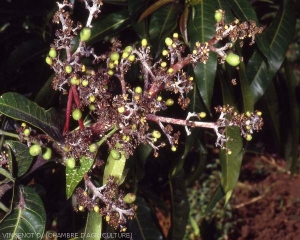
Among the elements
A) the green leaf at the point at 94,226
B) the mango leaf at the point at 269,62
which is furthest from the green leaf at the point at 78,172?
the mango leaf at the point at 269,62

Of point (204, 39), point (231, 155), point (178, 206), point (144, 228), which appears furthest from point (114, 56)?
point (178, 206)

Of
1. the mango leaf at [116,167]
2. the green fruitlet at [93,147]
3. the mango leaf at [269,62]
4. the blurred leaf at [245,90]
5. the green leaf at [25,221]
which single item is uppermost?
the mango leaf at [269,62]

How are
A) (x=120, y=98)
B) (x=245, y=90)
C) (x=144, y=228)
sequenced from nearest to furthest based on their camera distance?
(x=120, y=98) → (x=245, y=90) → (x=144, y=228)

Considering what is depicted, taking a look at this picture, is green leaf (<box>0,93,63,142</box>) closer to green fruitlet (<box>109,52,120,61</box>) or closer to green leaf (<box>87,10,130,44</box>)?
green fruitlet (<box>109,52,120,61</box>)

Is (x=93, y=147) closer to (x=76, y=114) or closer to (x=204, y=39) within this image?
(x=76, y=114)

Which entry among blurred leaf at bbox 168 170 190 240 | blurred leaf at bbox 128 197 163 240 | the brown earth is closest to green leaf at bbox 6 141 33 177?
blurred leaf at bbox 128 197 163 240

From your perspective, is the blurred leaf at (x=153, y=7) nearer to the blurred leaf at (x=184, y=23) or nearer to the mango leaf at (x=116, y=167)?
the blurred leaf at (x=184, y=23)
